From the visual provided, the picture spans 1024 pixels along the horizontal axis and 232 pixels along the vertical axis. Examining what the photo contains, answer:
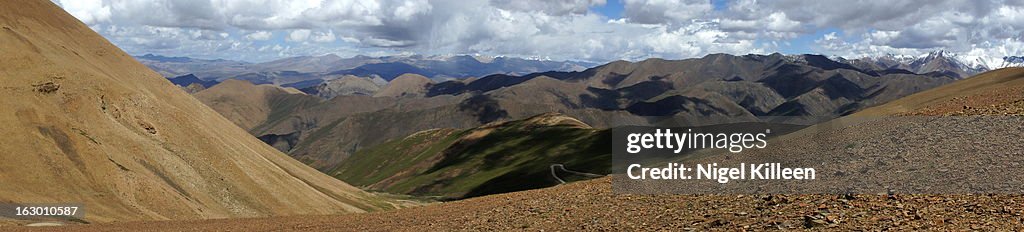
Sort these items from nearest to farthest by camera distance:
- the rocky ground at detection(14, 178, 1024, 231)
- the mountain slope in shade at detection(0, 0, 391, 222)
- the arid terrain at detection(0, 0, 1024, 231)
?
the rocky ground at detection(14, 178, 1024, 231) → the arid terrain at detection(0, 0, 1024, 231) → the mountain slope in shade at detection(0, 0, 391, 222)

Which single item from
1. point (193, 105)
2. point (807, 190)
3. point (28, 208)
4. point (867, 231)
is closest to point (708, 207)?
point (807, 190)

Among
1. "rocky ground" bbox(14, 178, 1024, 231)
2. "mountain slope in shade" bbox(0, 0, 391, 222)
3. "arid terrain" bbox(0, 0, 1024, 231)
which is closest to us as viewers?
"rocky ground" bbox(14, 178, 1024, 231)

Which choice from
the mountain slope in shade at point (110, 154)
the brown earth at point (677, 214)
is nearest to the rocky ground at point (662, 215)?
the brown earth at point (677, 214)

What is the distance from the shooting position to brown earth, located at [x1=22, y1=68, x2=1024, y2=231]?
21.6 m

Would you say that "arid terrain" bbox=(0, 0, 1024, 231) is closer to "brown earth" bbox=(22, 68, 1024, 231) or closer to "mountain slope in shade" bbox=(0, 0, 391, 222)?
"brown earth" bbox=(22, 68, 1024, 231)

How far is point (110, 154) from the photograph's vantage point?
78.8 meters

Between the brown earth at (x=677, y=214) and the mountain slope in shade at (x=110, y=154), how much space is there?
3176cm

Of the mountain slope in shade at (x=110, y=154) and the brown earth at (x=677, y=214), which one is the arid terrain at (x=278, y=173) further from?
the mountain slope in shade at (x=110, y=154)

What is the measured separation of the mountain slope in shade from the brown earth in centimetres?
3176

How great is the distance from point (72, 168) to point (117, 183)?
14.9ft

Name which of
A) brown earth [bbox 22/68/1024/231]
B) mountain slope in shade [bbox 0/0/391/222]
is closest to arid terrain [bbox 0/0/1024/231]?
brown earth [bbox 22/68/1024/231]

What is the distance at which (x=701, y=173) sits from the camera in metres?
36.6

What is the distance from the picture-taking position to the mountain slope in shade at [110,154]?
68250mm

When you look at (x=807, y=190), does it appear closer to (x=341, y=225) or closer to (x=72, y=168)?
(x=341, y=225)
